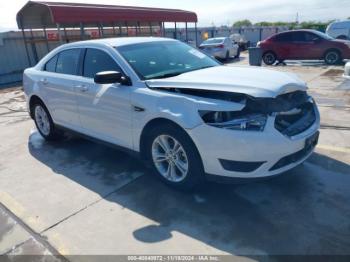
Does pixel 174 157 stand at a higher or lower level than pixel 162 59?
lower

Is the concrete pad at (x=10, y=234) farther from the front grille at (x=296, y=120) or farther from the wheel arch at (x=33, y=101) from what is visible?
the front grille at (x=296, y=120)

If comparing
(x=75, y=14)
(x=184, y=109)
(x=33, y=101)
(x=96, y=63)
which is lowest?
(x=33, y=101)

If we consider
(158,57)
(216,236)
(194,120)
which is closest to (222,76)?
(194,120)

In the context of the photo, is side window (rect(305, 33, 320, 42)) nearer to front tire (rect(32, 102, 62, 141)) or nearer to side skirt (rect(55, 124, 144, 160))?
front tire (rect(32, 102, 62, 141))

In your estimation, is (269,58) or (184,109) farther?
(269,58)

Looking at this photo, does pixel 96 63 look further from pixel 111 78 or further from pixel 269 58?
pixel 269 58

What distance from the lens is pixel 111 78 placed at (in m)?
3.60

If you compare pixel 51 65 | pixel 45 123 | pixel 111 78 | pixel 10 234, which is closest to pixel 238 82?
pixel 111 78

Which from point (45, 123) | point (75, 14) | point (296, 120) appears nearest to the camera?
point (296, 120)

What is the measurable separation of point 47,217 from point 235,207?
1.98 metres

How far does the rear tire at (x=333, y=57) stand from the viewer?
13626mm

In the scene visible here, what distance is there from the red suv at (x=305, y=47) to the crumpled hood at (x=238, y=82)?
11679mm

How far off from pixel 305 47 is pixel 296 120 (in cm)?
1233

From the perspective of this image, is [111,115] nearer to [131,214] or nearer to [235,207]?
[131,214]
